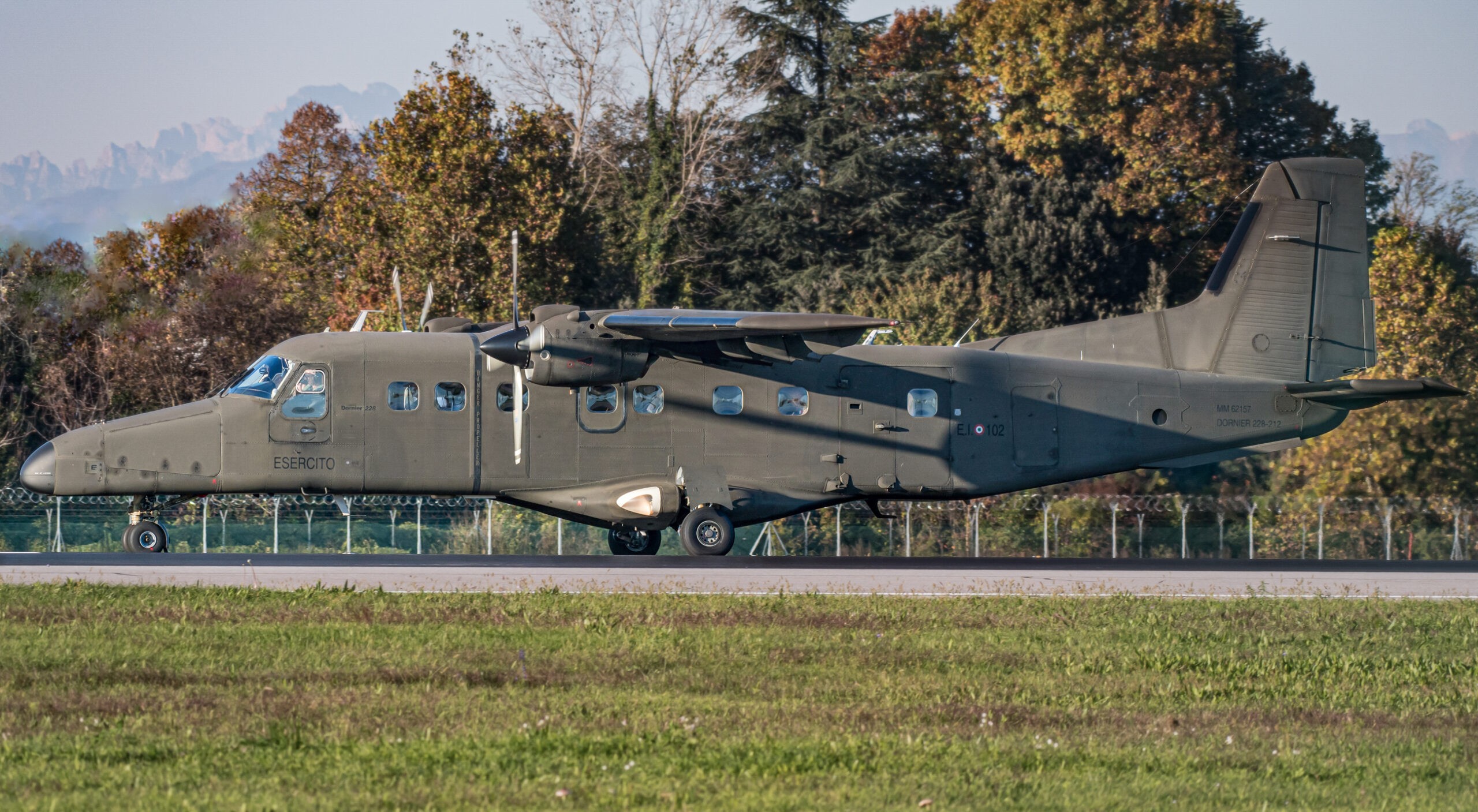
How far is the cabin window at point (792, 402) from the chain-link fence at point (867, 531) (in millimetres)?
4358

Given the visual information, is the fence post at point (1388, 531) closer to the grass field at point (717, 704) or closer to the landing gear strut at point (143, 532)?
the grass field at point (717, 704)

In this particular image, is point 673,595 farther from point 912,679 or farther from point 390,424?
point 390,424

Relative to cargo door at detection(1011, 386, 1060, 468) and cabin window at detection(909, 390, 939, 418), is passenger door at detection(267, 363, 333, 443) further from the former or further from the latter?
cargo door at detection(1011, 386, 1060, 468)

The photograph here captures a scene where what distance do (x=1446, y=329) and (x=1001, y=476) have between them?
67.3 ft

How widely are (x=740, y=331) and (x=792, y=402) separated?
6.35ft

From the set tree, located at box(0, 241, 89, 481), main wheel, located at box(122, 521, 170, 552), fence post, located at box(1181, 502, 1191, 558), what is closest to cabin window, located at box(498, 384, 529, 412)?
main wheel, located at box(122, 521, 170, 552)

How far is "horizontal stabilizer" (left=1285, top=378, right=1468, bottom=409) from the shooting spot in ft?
67.5

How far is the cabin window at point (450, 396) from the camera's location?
65.9ft

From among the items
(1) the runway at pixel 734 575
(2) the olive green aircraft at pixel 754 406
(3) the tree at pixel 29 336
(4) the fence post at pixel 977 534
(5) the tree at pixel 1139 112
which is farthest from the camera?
(5) the tree at pixel 1139 112

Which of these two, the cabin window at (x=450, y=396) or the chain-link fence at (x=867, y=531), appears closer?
the cabin window at (x=450, y=396)

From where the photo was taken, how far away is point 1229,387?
72.5 ft

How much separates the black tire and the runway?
0.61 ft

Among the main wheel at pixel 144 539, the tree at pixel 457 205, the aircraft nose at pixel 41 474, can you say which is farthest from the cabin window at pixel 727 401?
the tree at pixel 457 205

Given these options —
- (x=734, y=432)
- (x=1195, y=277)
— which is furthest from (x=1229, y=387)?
(x=1195, y=277)
